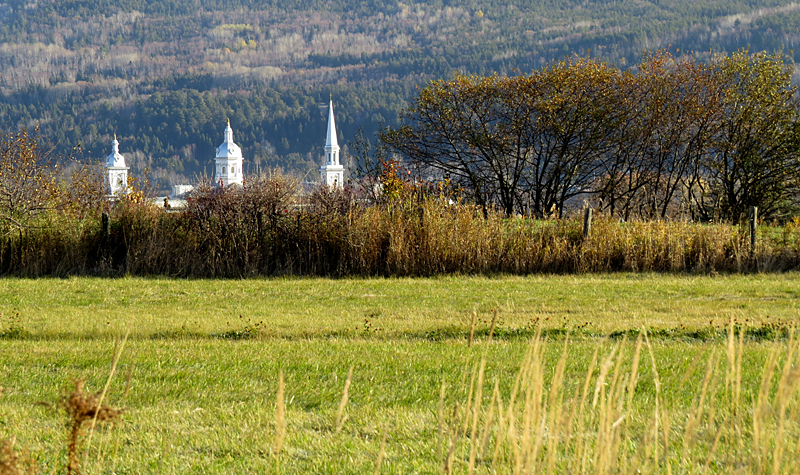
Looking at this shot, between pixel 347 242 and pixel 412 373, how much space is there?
9290 millimetres

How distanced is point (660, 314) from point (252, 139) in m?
106

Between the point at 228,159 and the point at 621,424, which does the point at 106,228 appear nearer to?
the point at 621,424

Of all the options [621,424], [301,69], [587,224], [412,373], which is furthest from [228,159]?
[301,69]

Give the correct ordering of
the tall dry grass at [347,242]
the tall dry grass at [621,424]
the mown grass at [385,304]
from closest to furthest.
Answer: the tall dry grass at [621,424], the mown grass at [385,304], the tall dry grass at [347,242]

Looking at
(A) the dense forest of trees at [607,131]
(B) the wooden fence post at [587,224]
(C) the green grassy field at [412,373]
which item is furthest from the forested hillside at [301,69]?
(C) the green grassy field at [412,373]

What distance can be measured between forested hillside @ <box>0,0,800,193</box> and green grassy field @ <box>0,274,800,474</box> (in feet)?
217

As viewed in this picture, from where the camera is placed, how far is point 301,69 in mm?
176750

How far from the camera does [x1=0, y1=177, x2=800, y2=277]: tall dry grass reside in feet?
50.0

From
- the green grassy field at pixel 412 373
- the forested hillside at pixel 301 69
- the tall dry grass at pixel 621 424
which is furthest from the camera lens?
the forested hillside at pixel 301 69

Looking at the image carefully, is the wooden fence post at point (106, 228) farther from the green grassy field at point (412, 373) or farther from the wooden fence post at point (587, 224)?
the wooden fence post at point (587, 224)

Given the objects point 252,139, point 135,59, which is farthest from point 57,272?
point 135,59

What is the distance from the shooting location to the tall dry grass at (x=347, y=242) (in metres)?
15.2

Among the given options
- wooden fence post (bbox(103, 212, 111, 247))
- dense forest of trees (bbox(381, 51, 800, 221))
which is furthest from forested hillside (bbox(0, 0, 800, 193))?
wooden fence post (bbox(103, 212, 111, 247))

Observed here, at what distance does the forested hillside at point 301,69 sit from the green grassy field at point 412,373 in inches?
2606
